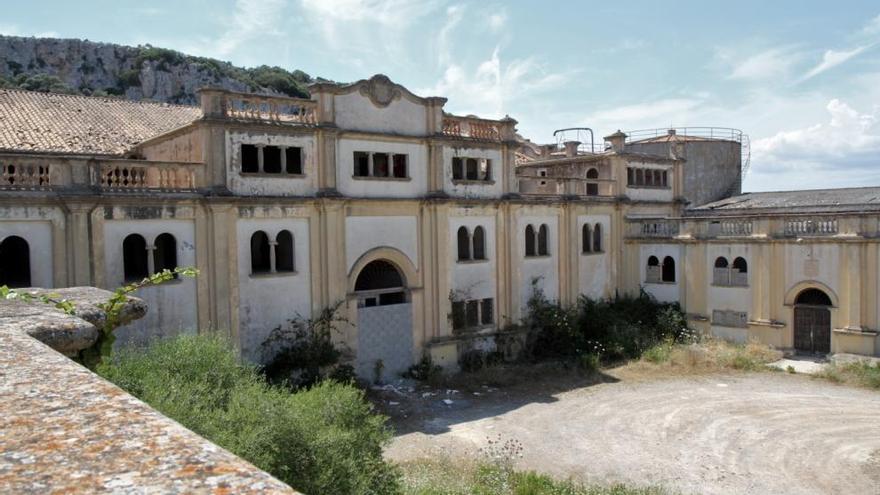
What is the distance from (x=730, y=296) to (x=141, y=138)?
22.8 meters

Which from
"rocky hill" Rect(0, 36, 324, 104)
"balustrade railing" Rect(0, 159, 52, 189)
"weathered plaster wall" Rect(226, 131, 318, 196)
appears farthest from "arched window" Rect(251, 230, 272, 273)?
"rocky hill" Rect(0, 36, 324, 104)

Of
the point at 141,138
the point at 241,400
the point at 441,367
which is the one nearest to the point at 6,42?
the point at 141,138

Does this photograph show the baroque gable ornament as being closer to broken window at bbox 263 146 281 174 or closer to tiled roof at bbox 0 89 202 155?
broken window at bbox 263 146 281 174

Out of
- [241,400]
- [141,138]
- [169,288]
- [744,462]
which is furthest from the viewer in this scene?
[141,138]

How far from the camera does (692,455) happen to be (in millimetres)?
16562

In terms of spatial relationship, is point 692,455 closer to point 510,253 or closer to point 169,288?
point 510,253

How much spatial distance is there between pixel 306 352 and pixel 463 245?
307 inches

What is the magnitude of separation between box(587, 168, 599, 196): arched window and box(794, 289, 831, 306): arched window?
9469 millimetres

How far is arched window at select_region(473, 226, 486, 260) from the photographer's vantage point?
2619 centimetres

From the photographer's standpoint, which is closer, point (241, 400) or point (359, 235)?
point (241, 400)

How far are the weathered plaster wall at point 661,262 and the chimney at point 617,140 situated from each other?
449cm

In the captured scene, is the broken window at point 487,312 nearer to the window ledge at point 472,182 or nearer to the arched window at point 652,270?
the window ledge at point 472,182

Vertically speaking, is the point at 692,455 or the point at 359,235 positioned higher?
the point at 359,235

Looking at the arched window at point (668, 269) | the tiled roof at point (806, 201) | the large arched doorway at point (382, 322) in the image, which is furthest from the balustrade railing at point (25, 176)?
the tiled roof at point (806, 201)
